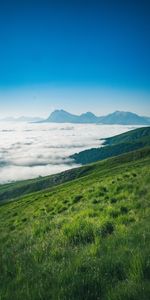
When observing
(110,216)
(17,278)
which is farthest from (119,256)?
(110,216)

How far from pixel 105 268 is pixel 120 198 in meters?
10.3

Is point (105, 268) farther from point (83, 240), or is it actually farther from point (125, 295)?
point (83, 240)

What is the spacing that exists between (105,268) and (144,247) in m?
1.32

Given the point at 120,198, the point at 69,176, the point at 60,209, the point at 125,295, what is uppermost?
the point at 125,295

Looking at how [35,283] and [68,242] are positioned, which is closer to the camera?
[35,283]

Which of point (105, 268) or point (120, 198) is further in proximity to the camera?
point (120, 198)

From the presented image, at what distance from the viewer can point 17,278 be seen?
22.1ft

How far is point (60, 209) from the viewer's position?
19844mm

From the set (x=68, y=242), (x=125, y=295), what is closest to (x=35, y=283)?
(x=125, y=295)

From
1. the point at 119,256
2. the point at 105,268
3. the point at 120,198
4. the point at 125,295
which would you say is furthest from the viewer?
the point at 120,198

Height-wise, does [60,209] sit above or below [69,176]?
above

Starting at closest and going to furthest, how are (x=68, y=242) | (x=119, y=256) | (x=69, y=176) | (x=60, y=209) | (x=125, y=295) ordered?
(x=125, y=295), (x=119, y=256), (x=68, y=242), (x=60, y=209), (x=69, y=176)

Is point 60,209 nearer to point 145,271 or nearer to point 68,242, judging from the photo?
point 68,242

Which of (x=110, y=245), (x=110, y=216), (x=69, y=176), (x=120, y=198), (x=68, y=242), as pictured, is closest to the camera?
(x=110, y=245)
